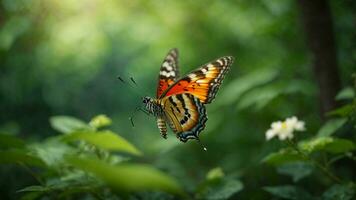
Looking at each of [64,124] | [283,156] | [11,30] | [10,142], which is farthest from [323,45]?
[11,30]

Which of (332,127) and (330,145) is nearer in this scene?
(330,145)

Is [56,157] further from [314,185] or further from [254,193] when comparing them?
[314,185]

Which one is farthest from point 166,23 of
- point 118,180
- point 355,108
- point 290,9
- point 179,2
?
point 118,180

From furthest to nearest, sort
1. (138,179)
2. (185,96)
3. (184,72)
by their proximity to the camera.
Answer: (184,72) → (185,96) → (138,179)

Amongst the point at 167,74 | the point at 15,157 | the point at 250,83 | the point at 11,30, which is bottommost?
the point at 15,157

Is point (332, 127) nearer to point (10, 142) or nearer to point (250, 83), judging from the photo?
point (250, 83)

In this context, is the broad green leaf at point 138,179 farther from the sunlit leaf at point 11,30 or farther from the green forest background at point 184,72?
the sunlit leaf at point 11,30
